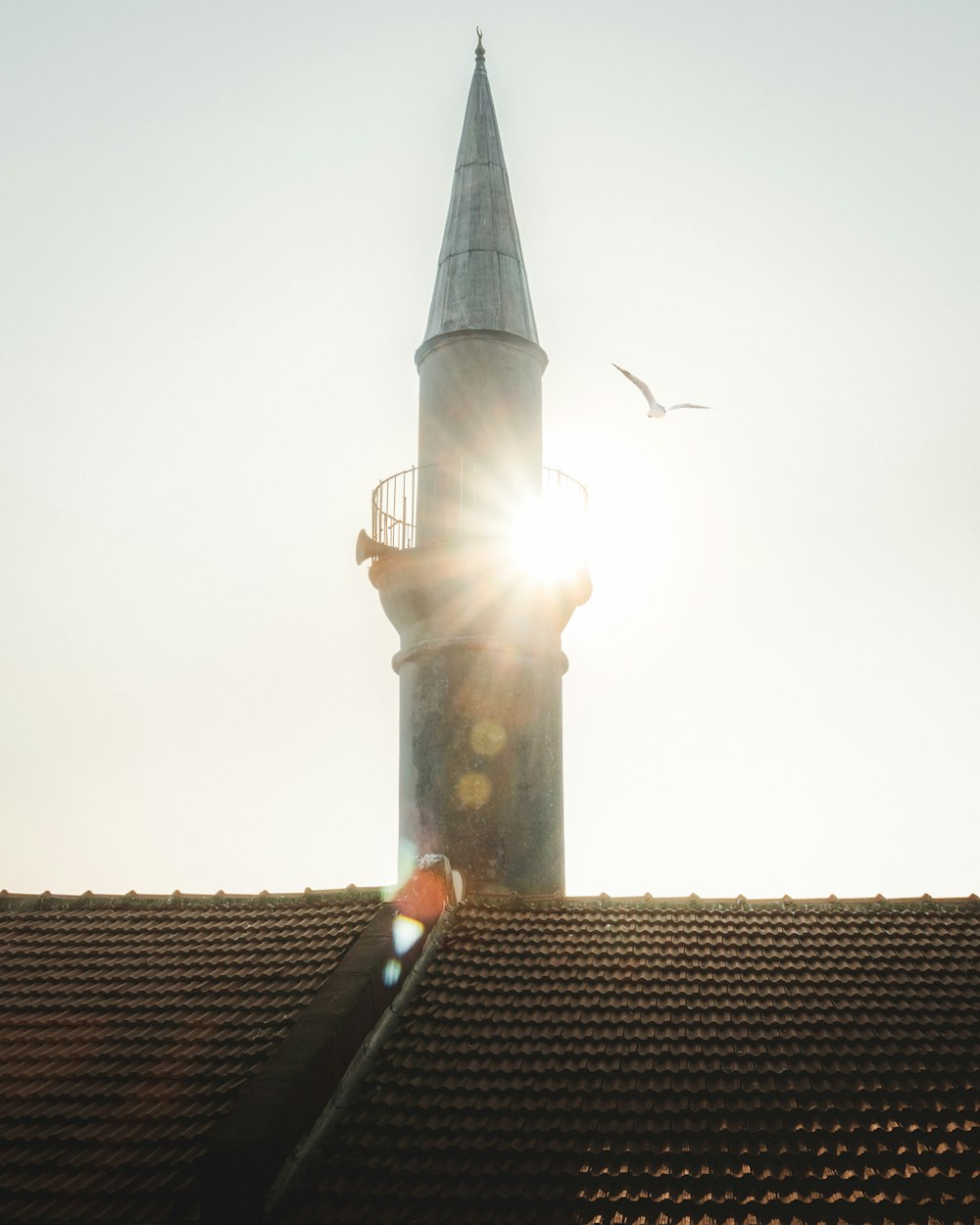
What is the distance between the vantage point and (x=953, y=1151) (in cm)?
1062

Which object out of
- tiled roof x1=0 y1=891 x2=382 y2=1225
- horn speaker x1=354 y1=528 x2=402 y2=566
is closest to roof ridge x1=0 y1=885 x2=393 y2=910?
tiled roof x1=0 y1=891 x2=382 y2=1225

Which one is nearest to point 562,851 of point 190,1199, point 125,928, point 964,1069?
point 125,928

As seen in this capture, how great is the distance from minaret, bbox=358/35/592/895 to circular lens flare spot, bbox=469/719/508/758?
0.06ft

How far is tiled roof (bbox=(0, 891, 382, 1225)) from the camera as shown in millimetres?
10484

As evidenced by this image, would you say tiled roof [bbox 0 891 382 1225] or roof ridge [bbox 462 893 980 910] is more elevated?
roof ridge [bbox 462 893 980 910]

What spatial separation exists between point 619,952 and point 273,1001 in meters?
3.51


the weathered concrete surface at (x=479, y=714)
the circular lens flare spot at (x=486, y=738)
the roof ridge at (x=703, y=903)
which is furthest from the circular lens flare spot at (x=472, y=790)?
the roof ridge at (x=703, y=903)

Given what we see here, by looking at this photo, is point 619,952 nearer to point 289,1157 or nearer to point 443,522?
point 289,1157

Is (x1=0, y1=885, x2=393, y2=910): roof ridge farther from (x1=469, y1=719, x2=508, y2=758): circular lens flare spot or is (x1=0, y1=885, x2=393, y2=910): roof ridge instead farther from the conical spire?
the conical spire

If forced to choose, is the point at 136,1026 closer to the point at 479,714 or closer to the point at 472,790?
the point at 472,790

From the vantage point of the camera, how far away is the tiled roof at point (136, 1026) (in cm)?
1048

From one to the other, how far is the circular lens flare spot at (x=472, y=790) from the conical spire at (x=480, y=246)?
6498 mm

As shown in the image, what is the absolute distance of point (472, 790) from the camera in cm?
1823

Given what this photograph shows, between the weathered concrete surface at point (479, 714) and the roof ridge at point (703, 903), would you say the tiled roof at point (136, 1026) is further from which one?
the weathered concrete surface at point (479, 714)
